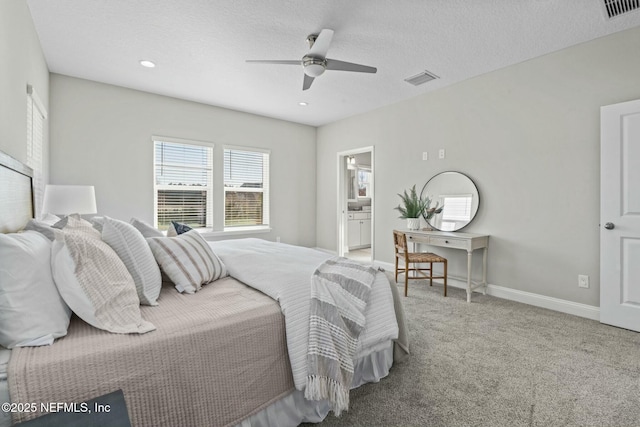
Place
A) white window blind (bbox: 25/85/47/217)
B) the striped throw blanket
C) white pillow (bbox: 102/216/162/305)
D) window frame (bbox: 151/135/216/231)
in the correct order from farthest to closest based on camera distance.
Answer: window frame (bbox: 151/135/216/231)
white window blind (bbox: 25/85/47/217)
white pillow (bbox: 102/216/162/305)
the striped throw blanket

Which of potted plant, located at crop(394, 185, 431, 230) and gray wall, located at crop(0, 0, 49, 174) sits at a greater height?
gray wall, located at crop(0, 0, 49, 174)

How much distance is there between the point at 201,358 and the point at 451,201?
11.8ft

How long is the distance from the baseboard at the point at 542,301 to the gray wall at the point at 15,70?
14.7 feet

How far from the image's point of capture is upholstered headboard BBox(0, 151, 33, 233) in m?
1.53

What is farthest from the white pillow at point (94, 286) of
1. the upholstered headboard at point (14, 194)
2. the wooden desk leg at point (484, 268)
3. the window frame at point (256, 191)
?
the window frame at point (256, 191)

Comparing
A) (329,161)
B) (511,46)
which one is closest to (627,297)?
(511,46)

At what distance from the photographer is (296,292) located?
158 cm

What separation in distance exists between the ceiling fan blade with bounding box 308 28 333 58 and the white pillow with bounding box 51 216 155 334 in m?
2.15

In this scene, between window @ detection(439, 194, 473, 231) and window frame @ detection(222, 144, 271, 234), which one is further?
window frame @ detection(222, 144, 271, 234)

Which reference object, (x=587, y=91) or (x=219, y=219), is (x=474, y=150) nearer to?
(x=587, y=91)

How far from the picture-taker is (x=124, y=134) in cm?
412

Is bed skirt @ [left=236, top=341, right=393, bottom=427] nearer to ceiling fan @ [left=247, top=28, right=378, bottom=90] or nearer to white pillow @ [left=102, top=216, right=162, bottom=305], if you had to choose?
white pillow @ [left=102, top=216, right=162, bottom=305]

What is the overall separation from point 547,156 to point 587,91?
0.66m

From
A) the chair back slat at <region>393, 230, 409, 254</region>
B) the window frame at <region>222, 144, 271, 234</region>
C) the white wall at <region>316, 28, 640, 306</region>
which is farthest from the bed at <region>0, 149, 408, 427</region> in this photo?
the window frame at <region>222, 144, 271, 234</region>
